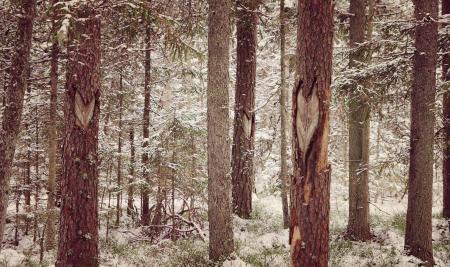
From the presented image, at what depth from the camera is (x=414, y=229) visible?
8633 millimetres

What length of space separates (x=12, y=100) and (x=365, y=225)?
9100mm

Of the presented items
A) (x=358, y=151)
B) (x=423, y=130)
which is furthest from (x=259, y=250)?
(x=423, y=130)

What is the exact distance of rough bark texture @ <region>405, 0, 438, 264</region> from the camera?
8.36 meters

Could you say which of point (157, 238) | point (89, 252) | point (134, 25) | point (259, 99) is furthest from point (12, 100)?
point (259, 99)

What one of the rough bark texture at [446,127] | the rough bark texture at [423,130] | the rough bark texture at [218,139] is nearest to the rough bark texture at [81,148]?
the rough bark texture at [218,139]

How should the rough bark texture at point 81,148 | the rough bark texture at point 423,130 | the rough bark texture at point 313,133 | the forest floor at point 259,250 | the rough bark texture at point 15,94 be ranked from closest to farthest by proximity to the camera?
the rough bark texture at point 313,133
the rough bark texture at point 81,148
the rough bark texture at point 15,94
the rough bark texture at point 423,130
the forest floor at point 259,250

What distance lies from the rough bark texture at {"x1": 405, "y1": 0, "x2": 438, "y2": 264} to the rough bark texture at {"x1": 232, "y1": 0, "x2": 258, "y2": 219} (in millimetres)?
5512

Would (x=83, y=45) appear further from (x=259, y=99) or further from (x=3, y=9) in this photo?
(x=259, y=99)

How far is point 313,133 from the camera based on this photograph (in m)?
5.49

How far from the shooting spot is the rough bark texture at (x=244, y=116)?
520 inches

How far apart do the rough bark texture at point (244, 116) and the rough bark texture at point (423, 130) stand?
217 inches

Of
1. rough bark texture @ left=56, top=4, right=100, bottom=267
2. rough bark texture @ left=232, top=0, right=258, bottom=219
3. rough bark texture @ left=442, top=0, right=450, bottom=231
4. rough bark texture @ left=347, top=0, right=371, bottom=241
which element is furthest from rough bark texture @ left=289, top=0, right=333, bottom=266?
rough bark texture @ left=232, top=0, right=258, bottom=219

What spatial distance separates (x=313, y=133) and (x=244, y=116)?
791cm

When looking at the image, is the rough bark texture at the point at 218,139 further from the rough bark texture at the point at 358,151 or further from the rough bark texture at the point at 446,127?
the rough bark texture at the point at 446,127
